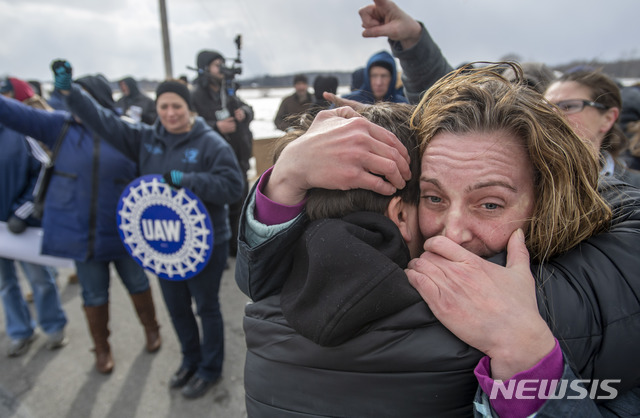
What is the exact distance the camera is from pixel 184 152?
9.01 feet

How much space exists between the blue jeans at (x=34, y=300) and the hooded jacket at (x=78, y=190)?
32.5 inches

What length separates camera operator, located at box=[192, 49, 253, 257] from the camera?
437 centimetres

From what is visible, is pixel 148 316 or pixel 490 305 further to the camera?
pixel 148 316

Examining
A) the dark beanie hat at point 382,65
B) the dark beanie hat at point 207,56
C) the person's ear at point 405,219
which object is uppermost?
the dark beanie hat at point 207,56

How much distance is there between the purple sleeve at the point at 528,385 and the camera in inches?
28.0

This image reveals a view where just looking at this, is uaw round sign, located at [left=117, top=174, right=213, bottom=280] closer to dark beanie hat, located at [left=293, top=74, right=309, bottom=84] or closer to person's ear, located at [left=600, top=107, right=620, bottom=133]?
person's ear, located at [left=600, top=107, right=620, bottom=133]

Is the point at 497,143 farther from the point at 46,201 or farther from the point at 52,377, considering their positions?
the point at 52,377

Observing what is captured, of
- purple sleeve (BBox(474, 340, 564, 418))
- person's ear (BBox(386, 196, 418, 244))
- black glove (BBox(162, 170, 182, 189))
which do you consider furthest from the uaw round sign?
purple sleeve (BBox(474, 340, 564, 418))

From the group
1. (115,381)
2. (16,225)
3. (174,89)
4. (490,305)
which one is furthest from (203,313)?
(490,305)

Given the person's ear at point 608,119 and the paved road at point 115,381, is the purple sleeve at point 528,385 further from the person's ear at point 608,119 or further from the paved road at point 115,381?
the paved road at point 115,381

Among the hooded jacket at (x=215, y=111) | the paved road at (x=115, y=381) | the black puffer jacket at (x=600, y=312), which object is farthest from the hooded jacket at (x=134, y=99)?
the black puffer jacket at (x=600, y=312)

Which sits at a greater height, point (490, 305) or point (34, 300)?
point (490, 305)

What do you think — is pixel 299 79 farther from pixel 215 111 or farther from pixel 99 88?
pixel 99 88

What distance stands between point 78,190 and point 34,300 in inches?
57.5
